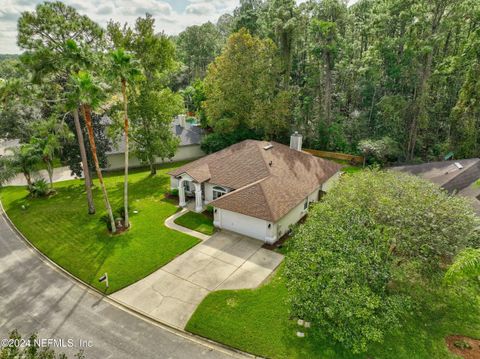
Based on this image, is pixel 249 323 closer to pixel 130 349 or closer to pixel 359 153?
pixel 130 349

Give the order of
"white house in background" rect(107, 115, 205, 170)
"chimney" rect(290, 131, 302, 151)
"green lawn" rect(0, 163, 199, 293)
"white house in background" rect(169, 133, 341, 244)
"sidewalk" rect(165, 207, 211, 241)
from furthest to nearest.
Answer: "white house in background" rect(107, 115, 205, 170) → "chimney" rect(290, 131, 302, 151) → "sidewalk" rect(165, 207, 211, 241) → "white house in background" rect(169, 133, 341, 244) → "green lawn" rect(0, 163, 199, 293)

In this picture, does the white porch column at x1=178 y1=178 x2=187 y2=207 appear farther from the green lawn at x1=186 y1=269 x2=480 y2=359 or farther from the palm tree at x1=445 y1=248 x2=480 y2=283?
the palm tree at x1=445 y1=248 x2=480 y2=283

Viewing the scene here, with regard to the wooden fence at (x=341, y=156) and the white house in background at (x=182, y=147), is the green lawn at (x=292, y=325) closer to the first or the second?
the wooden fence at (x=341, y=156)

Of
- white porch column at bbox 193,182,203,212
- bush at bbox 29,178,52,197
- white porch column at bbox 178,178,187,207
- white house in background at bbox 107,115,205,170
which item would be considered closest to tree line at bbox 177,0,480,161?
white house in background at bbox 107,115,205,170

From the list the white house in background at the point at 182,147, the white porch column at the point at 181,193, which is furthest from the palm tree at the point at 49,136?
the white porch column at the point at 181,193

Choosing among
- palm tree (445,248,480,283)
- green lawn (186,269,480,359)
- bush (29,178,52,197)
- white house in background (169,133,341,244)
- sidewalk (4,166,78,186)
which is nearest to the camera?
palm tree (445,248,480,283)

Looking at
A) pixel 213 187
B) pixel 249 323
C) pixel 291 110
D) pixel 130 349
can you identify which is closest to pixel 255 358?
pixel 249 323

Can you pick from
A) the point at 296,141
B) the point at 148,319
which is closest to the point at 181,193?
the point at 148,319
